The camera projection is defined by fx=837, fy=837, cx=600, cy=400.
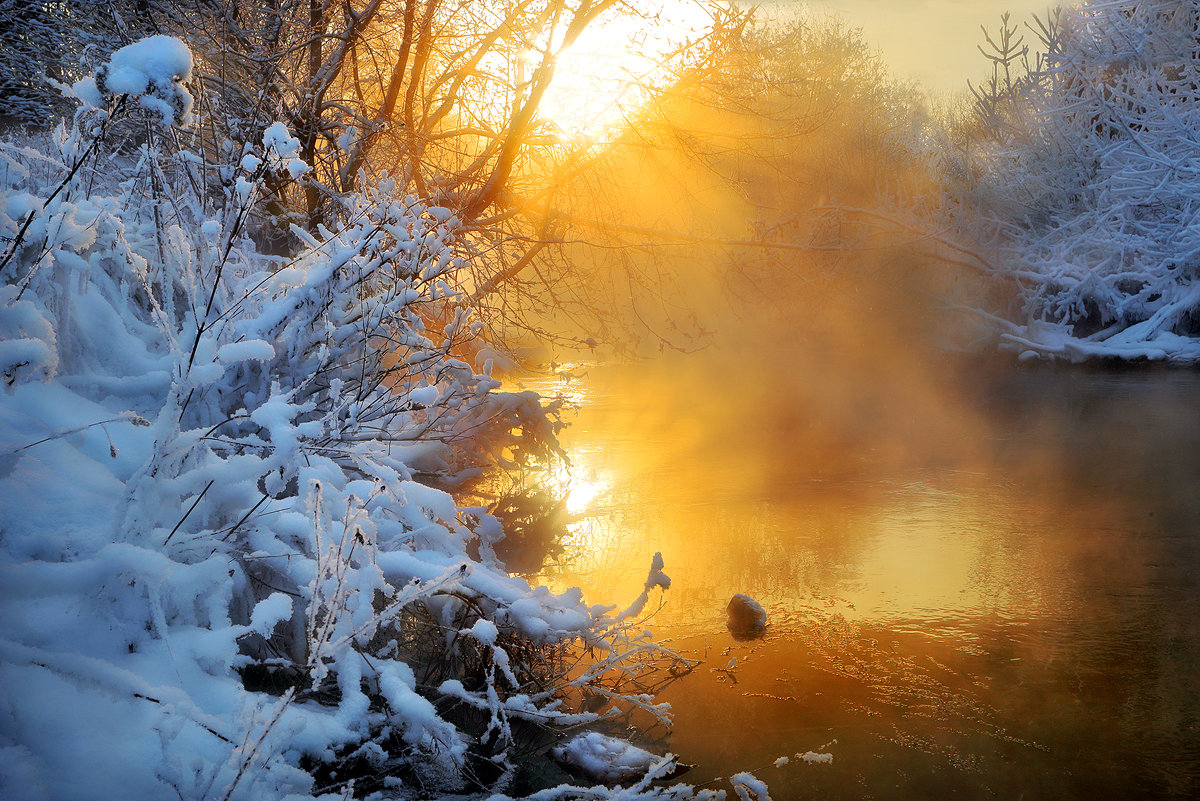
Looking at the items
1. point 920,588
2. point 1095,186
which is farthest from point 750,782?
point 1095,186

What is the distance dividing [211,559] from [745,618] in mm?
3341

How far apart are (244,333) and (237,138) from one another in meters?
3.94

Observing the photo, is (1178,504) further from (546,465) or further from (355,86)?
(355,86)

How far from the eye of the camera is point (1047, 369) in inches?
690

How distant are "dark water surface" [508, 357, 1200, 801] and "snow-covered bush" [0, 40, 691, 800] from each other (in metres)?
0.82

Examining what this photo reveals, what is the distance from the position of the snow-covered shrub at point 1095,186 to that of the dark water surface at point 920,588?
171 inches

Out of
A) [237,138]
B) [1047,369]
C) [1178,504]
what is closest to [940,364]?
[1047,369]

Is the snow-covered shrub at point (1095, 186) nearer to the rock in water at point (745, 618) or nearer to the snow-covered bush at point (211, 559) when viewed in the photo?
the rock in water at point (745, 618)

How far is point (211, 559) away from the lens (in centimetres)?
262

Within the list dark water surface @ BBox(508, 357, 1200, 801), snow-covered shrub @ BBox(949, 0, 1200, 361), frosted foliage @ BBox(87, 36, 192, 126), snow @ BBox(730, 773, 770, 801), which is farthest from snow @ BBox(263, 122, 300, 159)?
snow-covered shrub @ BBox(949, 0, 1200, 361)

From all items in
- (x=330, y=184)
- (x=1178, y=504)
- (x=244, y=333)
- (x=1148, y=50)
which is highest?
(x=1148, y=50)

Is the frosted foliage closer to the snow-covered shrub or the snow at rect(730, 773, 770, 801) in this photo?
the snow at rect(730, 773, 770, 801)

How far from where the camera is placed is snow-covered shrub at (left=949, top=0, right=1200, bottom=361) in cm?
1297

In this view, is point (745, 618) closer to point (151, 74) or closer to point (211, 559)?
point (211, 559)
